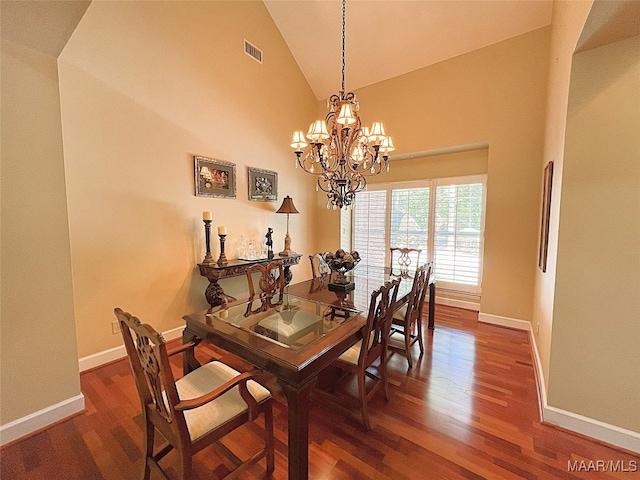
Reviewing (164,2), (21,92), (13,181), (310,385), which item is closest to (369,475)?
(310,385)

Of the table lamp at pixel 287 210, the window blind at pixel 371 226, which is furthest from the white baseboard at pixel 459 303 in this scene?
the table lamp at pixel 287 210

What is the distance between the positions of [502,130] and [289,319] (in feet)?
11.7

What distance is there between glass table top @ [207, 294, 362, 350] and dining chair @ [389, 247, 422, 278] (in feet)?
4.80

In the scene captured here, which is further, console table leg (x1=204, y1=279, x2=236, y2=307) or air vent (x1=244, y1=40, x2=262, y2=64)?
air vent (x1=244, y1=40, x2=262, y2=64)

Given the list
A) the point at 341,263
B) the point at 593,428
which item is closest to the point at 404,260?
the point at 341,263

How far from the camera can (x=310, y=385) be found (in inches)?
52.6

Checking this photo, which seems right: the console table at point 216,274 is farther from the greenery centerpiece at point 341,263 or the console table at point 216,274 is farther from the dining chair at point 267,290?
the greenery centerpiece at point 341,263

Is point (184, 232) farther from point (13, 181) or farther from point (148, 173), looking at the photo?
point (13, 181)

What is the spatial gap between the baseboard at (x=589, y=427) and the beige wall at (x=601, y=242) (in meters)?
0.04

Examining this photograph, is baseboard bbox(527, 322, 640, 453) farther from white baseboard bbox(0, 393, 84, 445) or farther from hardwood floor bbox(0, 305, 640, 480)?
white baseboard bbox(0, 393, 84, 445)

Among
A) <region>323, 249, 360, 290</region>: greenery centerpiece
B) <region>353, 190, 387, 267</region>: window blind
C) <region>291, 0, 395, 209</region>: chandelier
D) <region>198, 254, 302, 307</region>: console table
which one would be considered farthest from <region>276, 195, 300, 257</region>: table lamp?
<region>323, 249, 360, 290</region>: greenery centerpiece

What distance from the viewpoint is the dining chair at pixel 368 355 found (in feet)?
5.76

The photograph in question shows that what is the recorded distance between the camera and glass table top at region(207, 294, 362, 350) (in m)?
1.63

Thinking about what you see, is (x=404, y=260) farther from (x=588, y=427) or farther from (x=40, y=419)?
(x=40, y=419)
